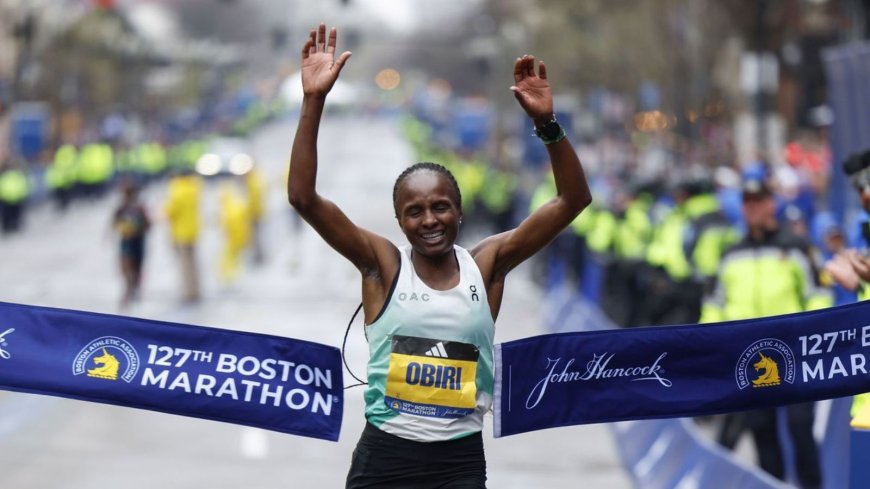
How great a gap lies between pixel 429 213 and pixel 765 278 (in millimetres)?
4804

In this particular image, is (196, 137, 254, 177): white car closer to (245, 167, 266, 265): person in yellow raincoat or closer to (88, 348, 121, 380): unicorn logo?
(245, 167, 266, 265): person in yellow raincoat

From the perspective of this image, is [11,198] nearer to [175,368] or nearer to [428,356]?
[175,368]

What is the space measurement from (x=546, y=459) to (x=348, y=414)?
2.81 metres

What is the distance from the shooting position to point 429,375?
17.4 ft

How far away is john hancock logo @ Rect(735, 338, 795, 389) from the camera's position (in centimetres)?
624

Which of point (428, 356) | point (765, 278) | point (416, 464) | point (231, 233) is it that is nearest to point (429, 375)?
Result: point (428, 356)

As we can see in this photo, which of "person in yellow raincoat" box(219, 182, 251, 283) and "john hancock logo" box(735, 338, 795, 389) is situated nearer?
"john hancock logo" box(735, 338, 795, 389)

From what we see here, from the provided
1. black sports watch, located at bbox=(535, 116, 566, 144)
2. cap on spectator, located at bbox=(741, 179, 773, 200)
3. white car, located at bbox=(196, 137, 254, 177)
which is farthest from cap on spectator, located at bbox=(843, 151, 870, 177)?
white car, located at bbox=(196, 137, 254, 177)

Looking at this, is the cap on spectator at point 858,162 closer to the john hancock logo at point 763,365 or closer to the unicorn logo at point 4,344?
the john hancock logo at point 763,365

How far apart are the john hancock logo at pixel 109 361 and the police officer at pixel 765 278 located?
4.44m

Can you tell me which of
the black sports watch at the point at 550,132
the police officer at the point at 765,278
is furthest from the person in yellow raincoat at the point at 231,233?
the black sports watch at the point at 550,132

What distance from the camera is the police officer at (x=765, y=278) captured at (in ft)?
31.5

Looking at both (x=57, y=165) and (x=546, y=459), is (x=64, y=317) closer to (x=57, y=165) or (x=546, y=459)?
(x=546, y=459)

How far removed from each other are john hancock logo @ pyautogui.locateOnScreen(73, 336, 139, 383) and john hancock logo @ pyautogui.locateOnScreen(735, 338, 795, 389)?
7.03ft
